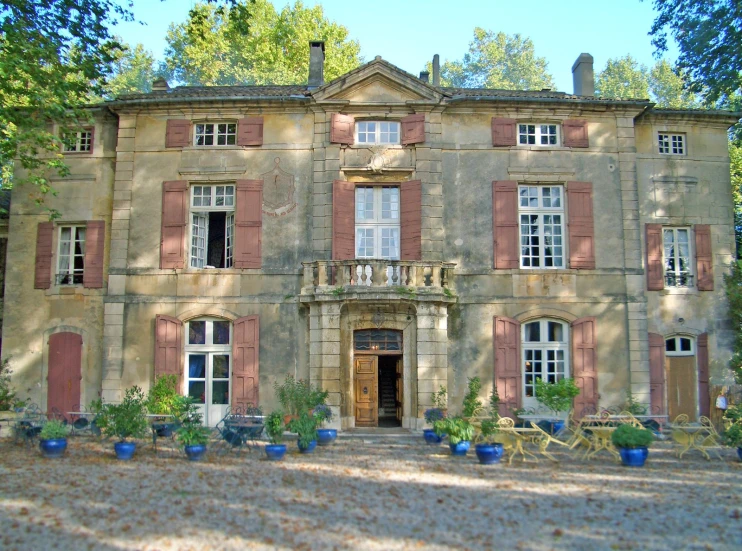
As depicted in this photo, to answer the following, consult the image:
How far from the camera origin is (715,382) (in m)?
16.3

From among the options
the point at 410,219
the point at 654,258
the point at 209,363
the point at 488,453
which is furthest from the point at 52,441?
the point at 654,258

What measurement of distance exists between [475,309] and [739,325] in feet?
22.1

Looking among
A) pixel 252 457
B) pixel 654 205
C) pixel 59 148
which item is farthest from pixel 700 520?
pixel 59 148

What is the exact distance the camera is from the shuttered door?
1559cm

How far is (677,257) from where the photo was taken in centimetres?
1686

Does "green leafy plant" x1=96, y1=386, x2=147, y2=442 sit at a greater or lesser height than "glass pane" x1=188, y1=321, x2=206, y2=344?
lesser

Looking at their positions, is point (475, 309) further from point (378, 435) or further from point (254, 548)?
point (254, 548)

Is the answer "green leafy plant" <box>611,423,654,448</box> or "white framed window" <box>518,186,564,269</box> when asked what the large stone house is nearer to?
"white framed window" <box>518,186,564,269</box>

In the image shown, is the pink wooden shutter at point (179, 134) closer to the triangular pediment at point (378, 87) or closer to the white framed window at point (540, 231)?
the triangular pediment at point (378, 87)

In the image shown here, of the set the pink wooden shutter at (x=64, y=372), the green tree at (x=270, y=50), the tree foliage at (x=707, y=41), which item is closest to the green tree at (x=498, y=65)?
the green tree at (x=270, y=50)

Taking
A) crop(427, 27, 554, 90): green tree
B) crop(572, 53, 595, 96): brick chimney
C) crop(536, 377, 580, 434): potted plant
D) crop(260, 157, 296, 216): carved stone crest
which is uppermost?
crop(427, 27, 554, 90): green tree

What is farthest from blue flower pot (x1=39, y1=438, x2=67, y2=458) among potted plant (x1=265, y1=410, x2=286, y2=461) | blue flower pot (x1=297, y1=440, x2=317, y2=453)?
blue flower pot (x1=297, y1=440, x2=317, y2=453)

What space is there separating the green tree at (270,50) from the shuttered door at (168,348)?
18.1m

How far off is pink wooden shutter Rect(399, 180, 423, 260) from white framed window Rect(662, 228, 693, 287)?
655 centimetres
